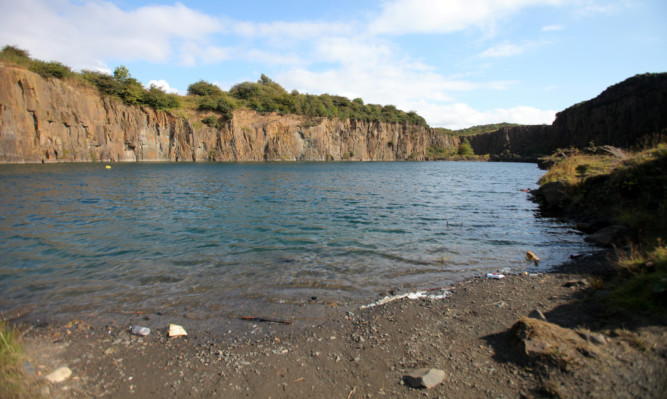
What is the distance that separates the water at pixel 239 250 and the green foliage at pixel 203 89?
238ft

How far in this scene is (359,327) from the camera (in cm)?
523

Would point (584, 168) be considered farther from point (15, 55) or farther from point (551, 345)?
point (15, 55)

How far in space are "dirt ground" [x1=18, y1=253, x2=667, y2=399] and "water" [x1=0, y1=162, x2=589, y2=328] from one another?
1.02m

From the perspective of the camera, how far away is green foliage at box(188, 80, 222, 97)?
83.5m

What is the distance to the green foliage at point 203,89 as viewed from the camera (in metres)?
83.5

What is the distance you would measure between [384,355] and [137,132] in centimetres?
6616

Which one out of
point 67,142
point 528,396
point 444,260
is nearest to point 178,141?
point 67,142

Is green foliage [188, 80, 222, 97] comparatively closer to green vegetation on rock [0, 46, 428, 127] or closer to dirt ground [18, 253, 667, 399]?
green vegetation on rock [0, 46, 428, 127]

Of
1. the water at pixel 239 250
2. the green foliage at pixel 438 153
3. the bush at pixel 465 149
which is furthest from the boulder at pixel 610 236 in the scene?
the bush at pixel 465 149

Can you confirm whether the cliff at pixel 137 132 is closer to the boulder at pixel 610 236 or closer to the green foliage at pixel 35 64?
the green foliage at pixel 35 64

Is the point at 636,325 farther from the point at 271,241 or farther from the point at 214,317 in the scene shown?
the point at 271,241

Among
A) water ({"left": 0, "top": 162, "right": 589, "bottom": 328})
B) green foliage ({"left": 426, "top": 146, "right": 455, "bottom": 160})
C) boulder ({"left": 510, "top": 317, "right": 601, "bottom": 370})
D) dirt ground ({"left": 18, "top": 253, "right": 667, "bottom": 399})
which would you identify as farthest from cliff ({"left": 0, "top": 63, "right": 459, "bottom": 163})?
boulder ({"left": 510, "top": 317, "right": 601, "bottom": 370})

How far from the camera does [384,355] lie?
4438mm

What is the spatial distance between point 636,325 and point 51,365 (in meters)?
7.06
